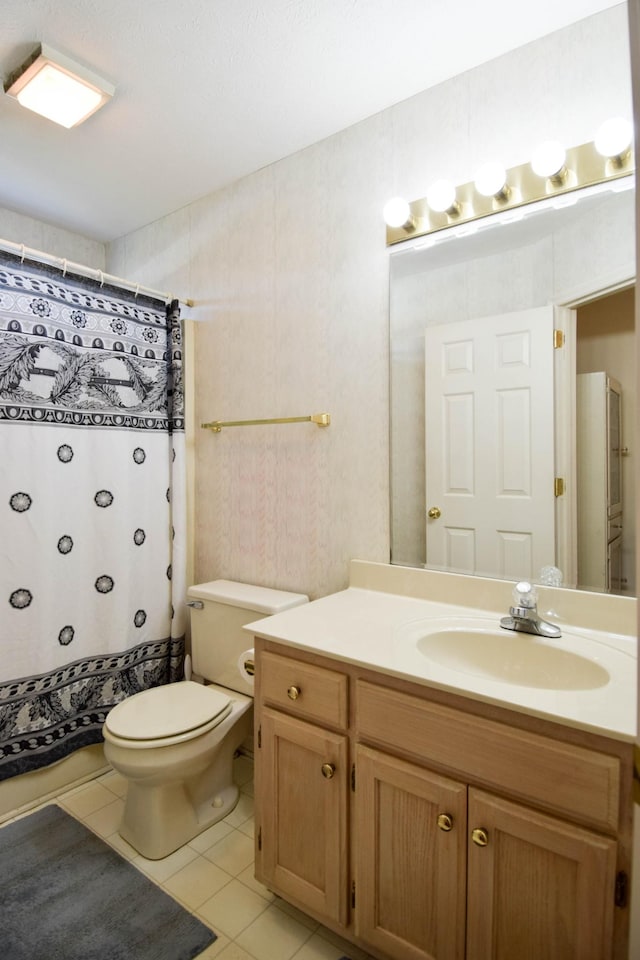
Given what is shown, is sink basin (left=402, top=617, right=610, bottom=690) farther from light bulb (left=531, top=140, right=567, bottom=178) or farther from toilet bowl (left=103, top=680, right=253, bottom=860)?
light bulb (left=531, top=140, right=567, bottom=178)

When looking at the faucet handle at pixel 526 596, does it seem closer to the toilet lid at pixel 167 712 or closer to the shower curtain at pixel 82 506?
the toilet lid at pixel 167 712

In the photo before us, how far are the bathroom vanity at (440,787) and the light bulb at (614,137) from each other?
3.66 feet

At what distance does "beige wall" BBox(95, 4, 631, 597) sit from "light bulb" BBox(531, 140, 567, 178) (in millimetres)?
76

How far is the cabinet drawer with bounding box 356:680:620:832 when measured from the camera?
874 mm

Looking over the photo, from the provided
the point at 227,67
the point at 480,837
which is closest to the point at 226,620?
the point at 480,837

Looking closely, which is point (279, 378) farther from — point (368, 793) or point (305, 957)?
point (305, 957)

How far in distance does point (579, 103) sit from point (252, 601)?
178 cm

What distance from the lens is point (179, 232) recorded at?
7.76 ft

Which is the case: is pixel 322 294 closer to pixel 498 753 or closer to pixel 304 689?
pixel 304 689

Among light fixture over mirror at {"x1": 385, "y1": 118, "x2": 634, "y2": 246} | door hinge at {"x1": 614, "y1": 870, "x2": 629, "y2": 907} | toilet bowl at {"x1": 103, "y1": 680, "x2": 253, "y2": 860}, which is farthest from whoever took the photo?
toilet bowl at {"x1": 103, "y1": 680, "x2": 253, "y2": 860}

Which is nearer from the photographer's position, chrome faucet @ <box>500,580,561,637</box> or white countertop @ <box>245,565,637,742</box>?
white countertop @ <box>245,565,637,742</box>

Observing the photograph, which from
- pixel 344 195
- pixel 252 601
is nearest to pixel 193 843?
pixel 252 601

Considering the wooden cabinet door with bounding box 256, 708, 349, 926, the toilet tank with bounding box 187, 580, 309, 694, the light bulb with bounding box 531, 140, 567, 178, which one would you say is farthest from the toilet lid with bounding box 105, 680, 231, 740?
the light bulb with bounding box 531, 140, 567, 178

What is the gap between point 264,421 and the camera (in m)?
1.98
